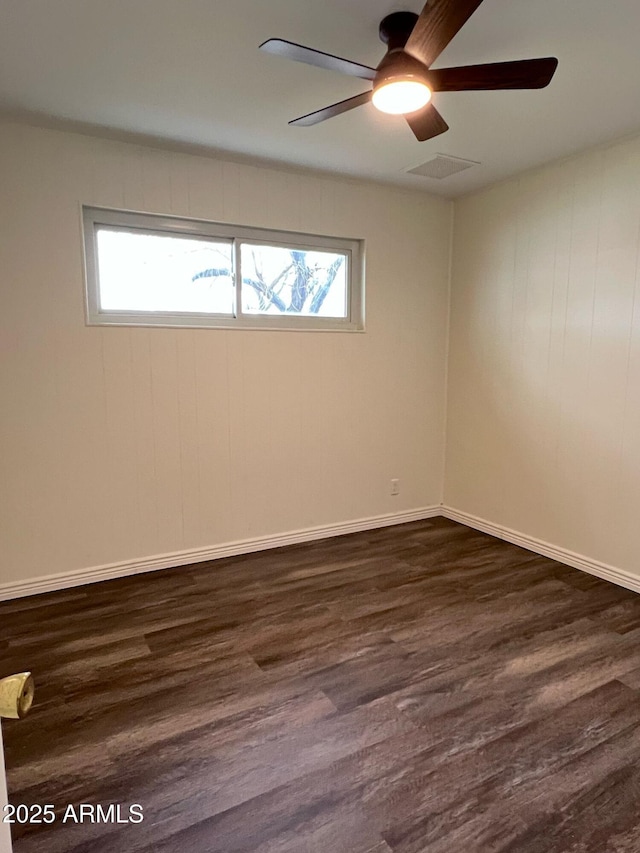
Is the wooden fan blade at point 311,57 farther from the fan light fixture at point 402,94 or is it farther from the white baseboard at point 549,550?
the white baseboard at point 549,550

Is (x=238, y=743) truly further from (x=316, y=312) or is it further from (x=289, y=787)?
(x=316, y=312)

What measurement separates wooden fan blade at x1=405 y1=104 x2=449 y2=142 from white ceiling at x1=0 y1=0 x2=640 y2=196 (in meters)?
0.25

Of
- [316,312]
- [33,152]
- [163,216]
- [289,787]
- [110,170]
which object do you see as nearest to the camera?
[289,787]

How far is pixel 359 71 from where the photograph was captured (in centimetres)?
184

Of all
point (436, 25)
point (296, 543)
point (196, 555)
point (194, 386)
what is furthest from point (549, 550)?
point (436, 25)

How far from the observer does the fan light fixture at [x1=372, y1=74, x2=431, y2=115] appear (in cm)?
183

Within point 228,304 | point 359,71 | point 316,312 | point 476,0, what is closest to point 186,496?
point 228,304

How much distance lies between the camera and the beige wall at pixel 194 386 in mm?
2832

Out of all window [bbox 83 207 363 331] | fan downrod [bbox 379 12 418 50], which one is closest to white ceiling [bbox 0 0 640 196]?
fan downrod [bbox 379 12 418 50]

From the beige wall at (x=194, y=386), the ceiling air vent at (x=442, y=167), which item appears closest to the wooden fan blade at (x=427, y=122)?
the ceiling air vent at (x=442, y=167)

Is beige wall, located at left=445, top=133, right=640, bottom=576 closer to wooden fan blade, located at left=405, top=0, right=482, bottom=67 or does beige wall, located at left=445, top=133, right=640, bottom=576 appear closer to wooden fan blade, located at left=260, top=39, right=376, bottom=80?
wooden fan blade, located at left=405, top=0, right=482, bottom=67

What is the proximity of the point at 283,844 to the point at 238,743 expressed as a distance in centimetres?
43

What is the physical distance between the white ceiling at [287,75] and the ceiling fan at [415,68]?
159 mm

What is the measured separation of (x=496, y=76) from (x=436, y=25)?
0.33m
